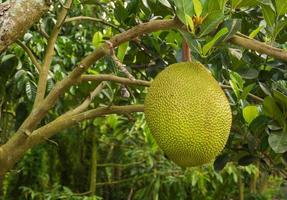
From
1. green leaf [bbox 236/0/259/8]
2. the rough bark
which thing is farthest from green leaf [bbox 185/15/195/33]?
the rough bark

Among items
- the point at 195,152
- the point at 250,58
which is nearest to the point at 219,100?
the point at 195,152

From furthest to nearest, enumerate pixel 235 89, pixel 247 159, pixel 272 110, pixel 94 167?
pixel 94 167 → pixel 247 159 → pixel 235 89 → pixel 272 110

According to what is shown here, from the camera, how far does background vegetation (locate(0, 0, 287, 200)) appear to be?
783mm

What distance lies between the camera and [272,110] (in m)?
0.84

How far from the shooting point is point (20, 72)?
4.28 feet

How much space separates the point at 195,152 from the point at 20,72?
73cm

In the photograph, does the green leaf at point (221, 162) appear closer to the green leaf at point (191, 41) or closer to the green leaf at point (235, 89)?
the green leaf at point (235, 89)

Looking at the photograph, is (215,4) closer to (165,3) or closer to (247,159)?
(165,3)

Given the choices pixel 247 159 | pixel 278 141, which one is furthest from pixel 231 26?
pixel 247 159

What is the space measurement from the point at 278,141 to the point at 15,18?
1.53 ft

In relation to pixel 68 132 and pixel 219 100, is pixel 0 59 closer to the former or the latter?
pixel 219 100

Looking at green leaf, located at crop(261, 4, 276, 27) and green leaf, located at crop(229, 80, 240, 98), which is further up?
green leaf, located at crop(261, 4, 276, 27)

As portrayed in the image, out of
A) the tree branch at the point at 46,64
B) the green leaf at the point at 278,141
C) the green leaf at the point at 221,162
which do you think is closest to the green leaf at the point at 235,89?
the green leaf at the point at 278,141

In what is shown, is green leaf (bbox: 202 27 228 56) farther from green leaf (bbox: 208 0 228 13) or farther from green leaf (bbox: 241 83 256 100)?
green leaf (bbox: 241 83 256 100)
